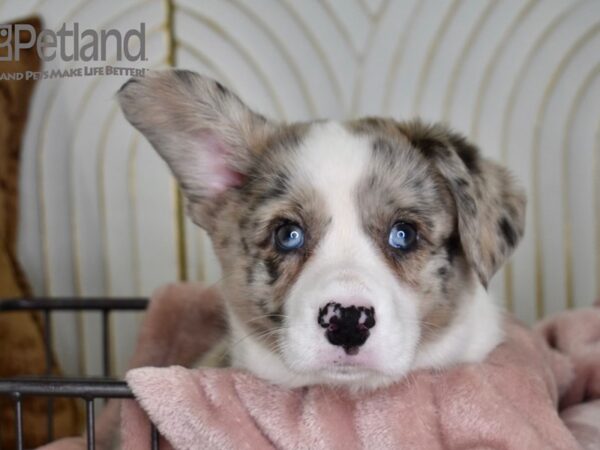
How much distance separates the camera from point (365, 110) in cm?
247

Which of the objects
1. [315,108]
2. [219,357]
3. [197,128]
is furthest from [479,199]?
[315,108]

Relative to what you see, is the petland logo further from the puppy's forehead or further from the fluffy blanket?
the fluffy blanket

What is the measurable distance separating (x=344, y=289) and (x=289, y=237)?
0.80 ft

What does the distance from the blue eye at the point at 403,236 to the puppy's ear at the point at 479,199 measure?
0.09m

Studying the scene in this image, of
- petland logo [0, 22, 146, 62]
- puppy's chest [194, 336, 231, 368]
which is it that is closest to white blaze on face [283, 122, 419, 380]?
puppy's chest [194, 336, 231, 368]

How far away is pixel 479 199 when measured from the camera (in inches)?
62.6

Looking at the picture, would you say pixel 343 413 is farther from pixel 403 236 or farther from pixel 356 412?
pixel 403 236

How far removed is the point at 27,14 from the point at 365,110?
1.00 metres

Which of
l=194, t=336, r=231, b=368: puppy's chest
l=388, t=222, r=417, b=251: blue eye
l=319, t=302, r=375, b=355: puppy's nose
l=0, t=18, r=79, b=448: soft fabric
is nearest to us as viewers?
l=319, t=302, r=375, b=355: puppy's nose

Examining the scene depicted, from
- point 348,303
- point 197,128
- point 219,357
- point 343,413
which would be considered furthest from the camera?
point 219,357

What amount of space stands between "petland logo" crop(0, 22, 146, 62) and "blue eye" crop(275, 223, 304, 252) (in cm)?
111

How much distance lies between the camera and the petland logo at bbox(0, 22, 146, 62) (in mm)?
2426

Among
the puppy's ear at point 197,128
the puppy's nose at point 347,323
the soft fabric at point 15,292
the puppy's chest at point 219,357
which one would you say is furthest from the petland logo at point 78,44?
the puppy's nose at point 347,323

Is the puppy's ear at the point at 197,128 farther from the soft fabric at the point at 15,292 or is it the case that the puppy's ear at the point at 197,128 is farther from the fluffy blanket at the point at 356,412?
the soft fabric at the point at 15,292
